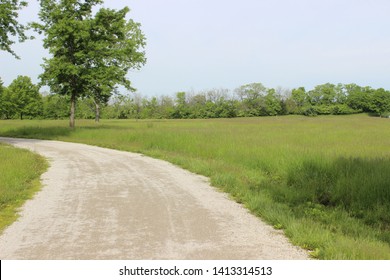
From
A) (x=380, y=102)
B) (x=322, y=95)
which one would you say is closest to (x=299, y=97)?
(x=322, y=95)

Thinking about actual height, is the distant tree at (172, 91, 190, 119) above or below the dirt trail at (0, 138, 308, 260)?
above

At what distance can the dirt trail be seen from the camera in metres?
5.02

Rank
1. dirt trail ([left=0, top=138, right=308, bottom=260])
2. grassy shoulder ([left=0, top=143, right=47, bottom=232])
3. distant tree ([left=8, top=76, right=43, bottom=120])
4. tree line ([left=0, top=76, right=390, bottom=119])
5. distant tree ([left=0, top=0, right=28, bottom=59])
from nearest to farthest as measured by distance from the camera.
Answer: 1. dirt trail ([left=0, top=138, right=308, bottom=260])
2. grassy shoulder ([left=0, top=143, right=47, bottom=232])
3. distant tree ([left=0, top=0, right=28, bottom=59])
4. distant tree ([left=8, top=76, right=43, bottom=120])
5. tree line ([left=0, top=76, right=390, bottom=119])

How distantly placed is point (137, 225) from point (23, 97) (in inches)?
3191

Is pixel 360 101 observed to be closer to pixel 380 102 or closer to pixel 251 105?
pixel 380 102

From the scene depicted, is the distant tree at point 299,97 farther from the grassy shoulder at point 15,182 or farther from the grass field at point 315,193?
the grassy shoulder at point 15,182

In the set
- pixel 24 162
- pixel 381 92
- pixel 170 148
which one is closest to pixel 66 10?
pixel 170 148

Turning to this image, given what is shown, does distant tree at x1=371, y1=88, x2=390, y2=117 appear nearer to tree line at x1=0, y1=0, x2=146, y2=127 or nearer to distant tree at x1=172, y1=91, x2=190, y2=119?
distant tree at x1=172, y1=91, x2=190, y2=119

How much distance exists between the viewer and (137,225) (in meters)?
6.33

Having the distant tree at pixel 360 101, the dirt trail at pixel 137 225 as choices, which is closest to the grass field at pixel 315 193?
the dirt trail at pixel 137 225

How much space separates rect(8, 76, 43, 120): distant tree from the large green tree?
45.9 meters

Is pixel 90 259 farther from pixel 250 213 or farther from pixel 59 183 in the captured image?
pixel 59 183

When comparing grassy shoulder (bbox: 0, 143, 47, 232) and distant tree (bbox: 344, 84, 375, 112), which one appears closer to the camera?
grassy shoulder (bbox: 0, 143, 47, 232)

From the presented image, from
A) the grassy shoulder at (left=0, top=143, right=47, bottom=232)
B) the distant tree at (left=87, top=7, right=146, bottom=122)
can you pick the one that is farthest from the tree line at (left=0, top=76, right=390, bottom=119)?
the grassy shoulder at (left=0, top=143, right=47, bottom=232)
